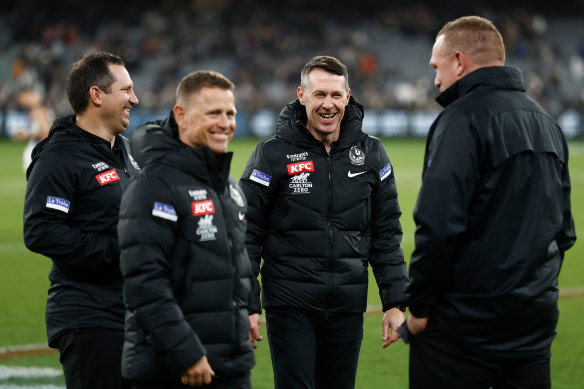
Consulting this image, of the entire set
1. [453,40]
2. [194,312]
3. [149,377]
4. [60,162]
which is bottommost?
[149,377]

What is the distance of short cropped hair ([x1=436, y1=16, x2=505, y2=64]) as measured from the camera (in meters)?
3.49

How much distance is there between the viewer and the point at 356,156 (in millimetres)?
4539

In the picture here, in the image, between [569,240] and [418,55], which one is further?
[418,55]

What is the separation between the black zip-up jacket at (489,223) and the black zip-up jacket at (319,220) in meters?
1.03

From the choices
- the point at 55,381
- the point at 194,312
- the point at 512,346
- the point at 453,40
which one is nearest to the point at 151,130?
the point at 194,312

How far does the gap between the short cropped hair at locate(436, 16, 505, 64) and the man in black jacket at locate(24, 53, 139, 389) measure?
169 cm

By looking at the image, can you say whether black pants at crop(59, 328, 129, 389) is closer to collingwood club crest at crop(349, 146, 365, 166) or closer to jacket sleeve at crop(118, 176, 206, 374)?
jacket sleeve at crop(118, 176, 206, 374)

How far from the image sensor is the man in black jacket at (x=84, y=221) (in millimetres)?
3924

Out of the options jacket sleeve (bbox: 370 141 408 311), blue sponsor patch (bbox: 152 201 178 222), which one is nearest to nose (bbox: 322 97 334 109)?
jacket sleeve (bbox: 370 141 408 311)

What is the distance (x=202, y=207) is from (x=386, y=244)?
1579mm

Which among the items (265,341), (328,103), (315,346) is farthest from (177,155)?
(265,341)

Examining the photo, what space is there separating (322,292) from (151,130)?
1.43 meters

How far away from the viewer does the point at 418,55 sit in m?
38.9

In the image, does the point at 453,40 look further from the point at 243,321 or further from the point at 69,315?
the point at 69,315
